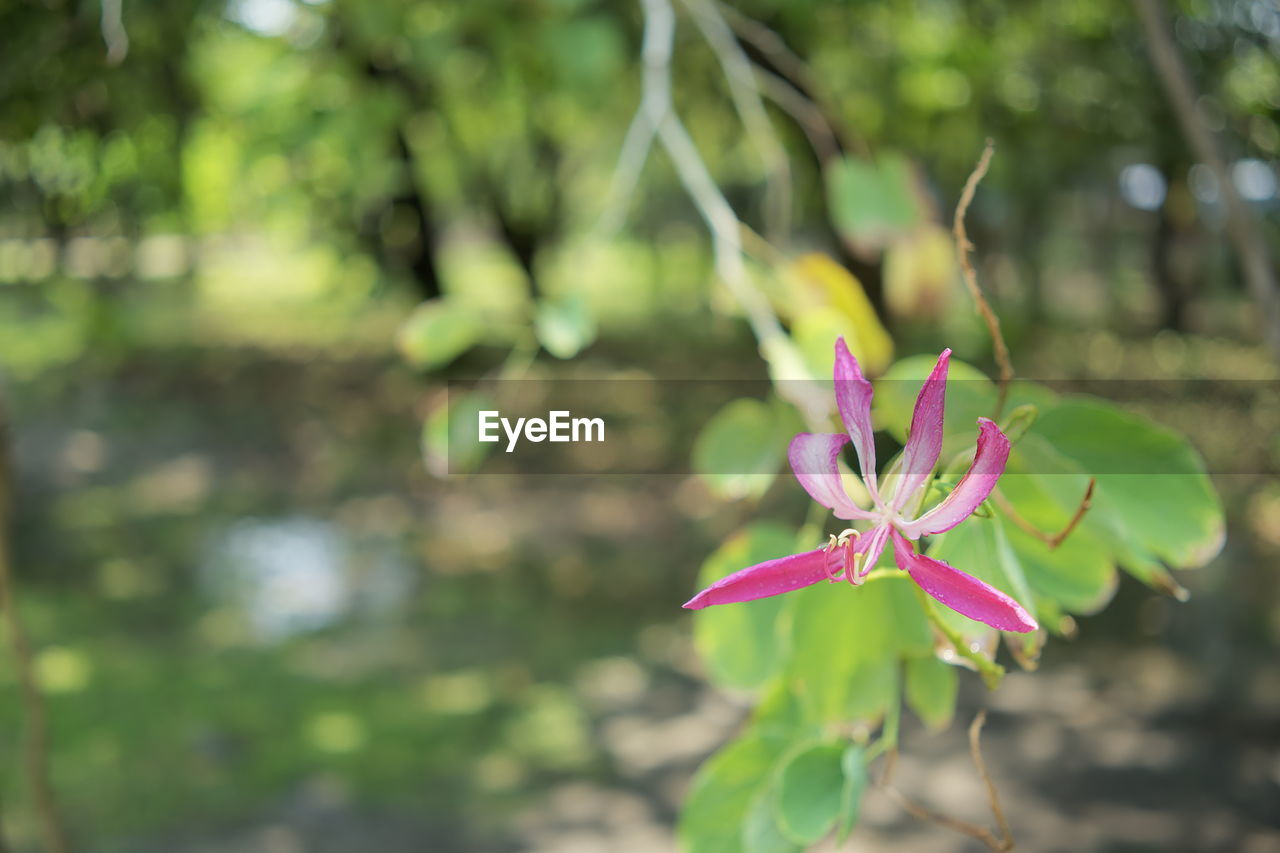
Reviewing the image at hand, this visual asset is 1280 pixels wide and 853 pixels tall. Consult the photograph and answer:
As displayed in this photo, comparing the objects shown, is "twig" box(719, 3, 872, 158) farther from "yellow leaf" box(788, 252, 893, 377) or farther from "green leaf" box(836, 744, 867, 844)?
"green leaf" box(836, 744, 867, 844)

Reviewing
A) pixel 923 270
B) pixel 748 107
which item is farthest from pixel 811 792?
pixel 748 107

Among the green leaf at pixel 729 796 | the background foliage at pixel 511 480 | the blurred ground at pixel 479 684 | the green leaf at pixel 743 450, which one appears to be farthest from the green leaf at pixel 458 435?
the blurred ground at pixel 479 684

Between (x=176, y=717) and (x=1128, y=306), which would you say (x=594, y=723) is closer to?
(x=176, y=717)

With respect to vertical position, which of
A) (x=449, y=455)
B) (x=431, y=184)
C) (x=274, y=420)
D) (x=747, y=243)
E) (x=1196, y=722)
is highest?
(x=431, y=184)

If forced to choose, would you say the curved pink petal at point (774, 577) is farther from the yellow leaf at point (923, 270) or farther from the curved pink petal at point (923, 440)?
the yellow leaf at point (923, 270)

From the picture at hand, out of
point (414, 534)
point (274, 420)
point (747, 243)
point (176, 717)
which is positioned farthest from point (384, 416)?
point (747, 243)

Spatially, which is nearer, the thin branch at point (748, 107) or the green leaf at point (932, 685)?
the green leaf at point (932, 685)

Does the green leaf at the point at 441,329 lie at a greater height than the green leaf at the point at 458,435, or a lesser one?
greater
